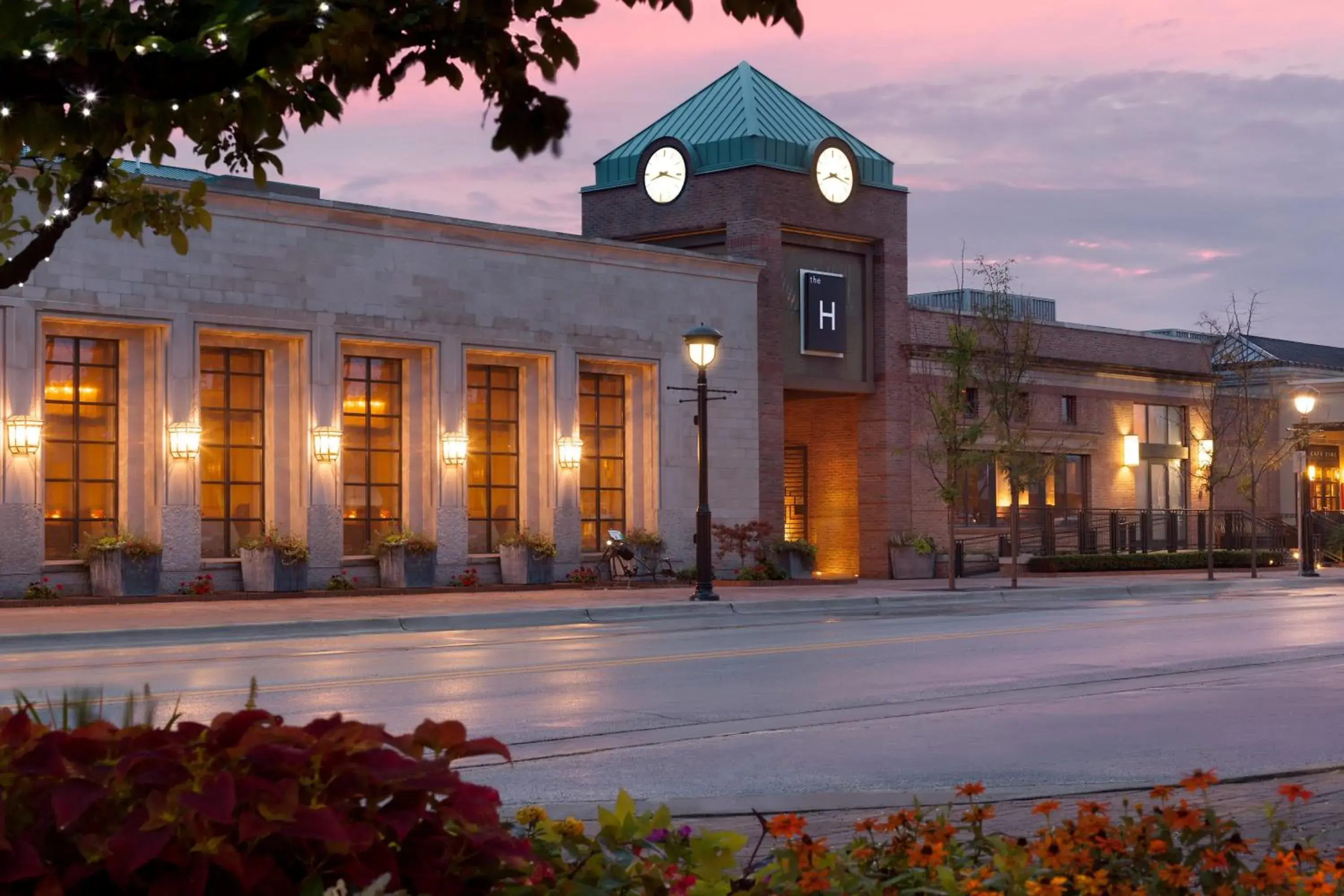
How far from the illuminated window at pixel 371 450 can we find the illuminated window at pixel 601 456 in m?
4.11

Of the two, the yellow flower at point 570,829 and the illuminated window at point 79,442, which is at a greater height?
the illuminated window at point 79,442

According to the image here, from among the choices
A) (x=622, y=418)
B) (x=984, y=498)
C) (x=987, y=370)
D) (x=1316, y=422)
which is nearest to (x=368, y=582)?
(x=622, y=418)

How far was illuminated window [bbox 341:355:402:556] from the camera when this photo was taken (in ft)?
105

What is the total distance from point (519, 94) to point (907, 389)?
37.1m

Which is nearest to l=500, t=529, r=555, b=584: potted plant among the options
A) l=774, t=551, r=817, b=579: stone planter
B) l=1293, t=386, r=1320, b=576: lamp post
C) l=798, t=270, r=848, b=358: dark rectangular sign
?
l=774, t=551, r=817, b=579: stone planter

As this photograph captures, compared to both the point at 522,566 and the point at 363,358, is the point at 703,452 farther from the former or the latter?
the point at 363,358

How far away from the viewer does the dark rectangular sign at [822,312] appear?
39312mm

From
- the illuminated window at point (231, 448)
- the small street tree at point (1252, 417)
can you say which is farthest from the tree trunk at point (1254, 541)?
the illuminated window at point (231, 448)

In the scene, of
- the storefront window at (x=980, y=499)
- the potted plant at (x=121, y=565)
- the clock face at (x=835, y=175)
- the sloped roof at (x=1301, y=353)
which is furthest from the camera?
the sloped roof at (x=1301, y=353)

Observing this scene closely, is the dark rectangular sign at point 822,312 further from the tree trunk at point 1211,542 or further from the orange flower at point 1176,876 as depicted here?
the orange flower at point 1176,876

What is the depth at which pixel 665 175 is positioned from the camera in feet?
130

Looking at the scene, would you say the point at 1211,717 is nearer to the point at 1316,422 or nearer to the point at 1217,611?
the point at 1217,611

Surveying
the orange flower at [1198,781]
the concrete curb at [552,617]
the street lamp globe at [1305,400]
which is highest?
the street lamp globe at [1305,400]

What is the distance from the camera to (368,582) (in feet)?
104
